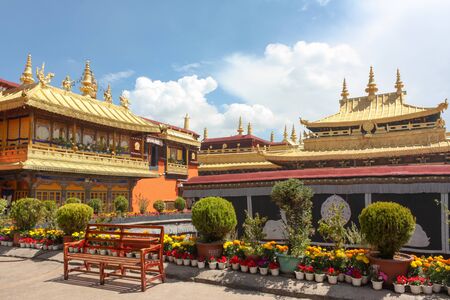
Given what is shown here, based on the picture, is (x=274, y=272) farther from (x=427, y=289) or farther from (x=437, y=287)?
(x=437, y=287)

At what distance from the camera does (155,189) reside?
116ft

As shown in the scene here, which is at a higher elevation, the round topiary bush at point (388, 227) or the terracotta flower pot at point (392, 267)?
the round topiary bush at point (388, 227)

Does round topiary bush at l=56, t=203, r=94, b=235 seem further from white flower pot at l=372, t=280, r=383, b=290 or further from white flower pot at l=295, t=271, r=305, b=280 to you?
white flower pot at l=372, t=280, r=383, b=290

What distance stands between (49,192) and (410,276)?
23.2 meters

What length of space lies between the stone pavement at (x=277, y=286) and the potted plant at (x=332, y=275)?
0.44 ft

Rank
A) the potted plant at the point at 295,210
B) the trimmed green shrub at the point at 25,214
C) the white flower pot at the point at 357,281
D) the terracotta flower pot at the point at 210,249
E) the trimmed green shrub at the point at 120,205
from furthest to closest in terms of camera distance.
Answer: the trimmed green shrub at the point at 120,205
the trimmed green shrub at the point at 25,214
the terracotta flower pot at the point at 210,249
the potted plant at the point at 295,210
the white flower pot at the point at 357,281

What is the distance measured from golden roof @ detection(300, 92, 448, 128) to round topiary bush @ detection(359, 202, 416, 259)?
73.9ft

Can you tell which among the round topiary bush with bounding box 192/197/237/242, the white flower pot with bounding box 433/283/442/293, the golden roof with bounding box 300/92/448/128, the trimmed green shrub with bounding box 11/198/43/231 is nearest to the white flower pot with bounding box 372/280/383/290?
the white flower pot with bounding box 433/283/442/293

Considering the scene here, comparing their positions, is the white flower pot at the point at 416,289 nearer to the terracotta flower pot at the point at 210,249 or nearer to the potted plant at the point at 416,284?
the potted plant at the point at 416,284

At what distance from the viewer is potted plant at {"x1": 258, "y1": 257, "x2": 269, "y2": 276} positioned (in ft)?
29.5

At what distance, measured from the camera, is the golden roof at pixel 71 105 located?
22594 millimetres

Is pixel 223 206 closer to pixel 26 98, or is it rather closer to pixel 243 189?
pixel 243 189

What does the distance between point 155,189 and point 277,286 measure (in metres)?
28.5

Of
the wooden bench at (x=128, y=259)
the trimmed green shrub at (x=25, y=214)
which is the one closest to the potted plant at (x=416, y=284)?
the wooden bench at (x=128, y=259)
